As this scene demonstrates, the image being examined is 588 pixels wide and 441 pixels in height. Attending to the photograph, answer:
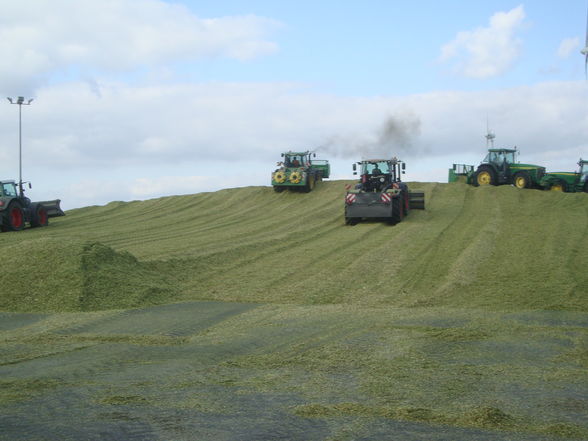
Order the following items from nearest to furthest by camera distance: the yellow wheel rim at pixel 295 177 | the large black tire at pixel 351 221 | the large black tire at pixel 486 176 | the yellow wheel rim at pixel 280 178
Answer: the large black tire at pixel 351 221 < the yellow wheel rim at pixel 295 177 < the yellow wheel rim at pixel 280 178 < the large black tire at pixel 486 176

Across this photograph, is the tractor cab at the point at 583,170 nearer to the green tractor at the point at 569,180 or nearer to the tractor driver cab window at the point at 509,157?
the green tractor at the point at 569,180

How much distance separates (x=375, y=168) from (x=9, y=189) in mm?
13143

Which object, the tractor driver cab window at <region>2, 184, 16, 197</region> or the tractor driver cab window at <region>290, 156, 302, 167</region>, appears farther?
the tractor driver cab window at <region>290, 156, 302, 167</region>

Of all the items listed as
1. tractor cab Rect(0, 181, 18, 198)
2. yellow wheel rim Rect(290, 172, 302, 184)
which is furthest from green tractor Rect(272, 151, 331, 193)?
tractor cab Rect(0, 181, 18, 198)

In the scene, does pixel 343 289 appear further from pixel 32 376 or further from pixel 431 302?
pixel 32 376

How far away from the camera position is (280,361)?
23.1 feet

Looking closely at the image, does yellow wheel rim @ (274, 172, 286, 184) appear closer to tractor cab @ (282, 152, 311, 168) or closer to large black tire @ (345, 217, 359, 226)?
tractor cab @ (282, 152, 311, 168)

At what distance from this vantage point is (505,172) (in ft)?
109

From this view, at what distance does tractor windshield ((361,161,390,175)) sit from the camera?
2317 centimetres

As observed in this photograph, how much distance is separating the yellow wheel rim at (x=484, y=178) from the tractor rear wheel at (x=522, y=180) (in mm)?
1292

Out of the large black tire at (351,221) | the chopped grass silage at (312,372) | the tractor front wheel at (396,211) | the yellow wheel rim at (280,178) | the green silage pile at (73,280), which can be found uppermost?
the yellow wheel rim at (280,178)

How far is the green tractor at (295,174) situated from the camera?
31.9 meters

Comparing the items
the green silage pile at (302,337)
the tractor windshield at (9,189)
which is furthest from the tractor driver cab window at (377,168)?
the tractor windshield at (9,189)

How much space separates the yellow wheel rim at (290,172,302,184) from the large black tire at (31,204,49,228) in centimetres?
1170
